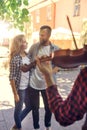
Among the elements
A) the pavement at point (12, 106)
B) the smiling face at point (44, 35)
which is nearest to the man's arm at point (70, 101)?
the smiling face at point (44, 35)

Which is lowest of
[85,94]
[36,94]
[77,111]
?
[36,94]

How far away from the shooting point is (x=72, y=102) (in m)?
1.62

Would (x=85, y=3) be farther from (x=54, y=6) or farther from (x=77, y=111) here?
(x=77, y=111)

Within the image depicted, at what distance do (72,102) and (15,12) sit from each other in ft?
12.3

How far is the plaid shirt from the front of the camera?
1.58m

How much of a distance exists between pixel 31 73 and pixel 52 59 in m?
2.38

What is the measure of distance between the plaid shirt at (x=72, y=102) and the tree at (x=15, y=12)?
3.51 metres

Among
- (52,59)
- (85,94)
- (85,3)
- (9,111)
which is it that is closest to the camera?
(85,94)

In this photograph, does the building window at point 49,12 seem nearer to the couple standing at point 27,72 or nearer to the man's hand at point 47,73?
the couple standing at point 27,72

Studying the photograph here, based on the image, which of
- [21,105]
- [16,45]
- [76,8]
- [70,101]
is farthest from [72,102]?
→ [76,8]

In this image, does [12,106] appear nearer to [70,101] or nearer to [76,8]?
[70,101]

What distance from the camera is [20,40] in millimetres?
4082

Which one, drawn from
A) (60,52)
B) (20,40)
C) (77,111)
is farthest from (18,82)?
(77,111)

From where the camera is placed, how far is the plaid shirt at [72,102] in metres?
1.58
